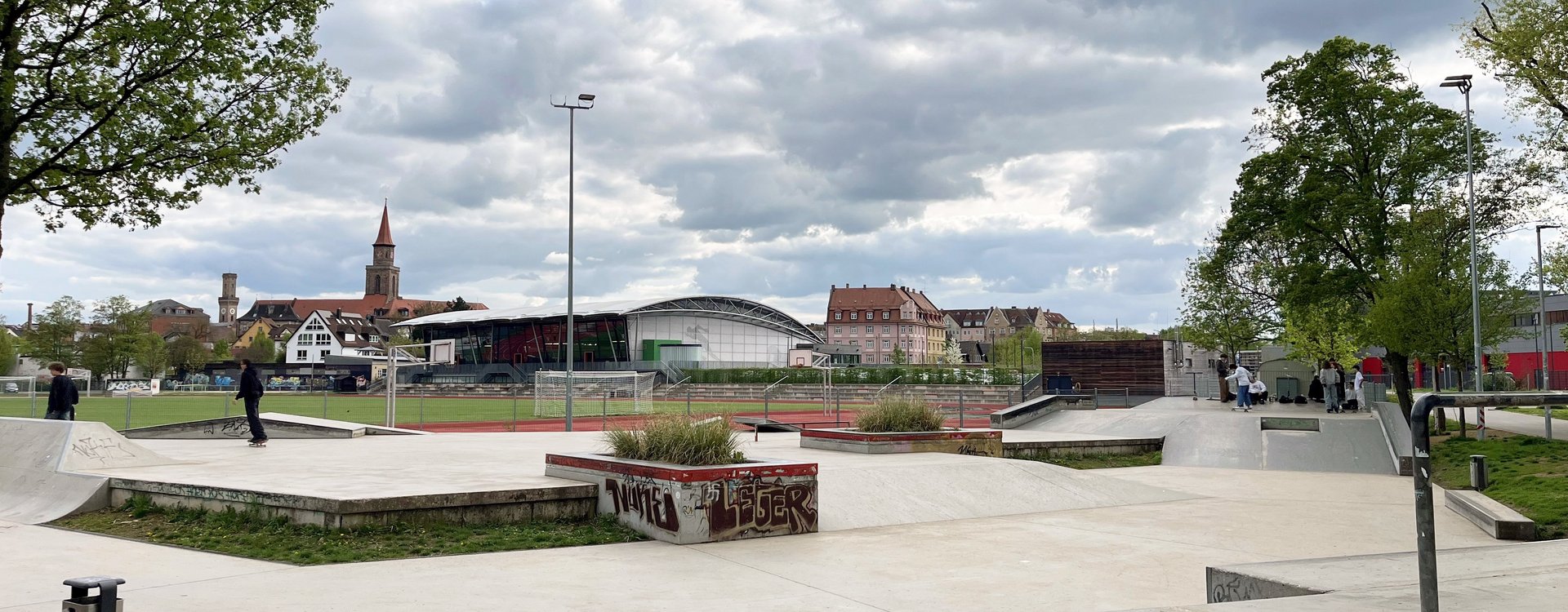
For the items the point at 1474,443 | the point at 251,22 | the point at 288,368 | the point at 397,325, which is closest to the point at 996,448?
the point at 1474,443

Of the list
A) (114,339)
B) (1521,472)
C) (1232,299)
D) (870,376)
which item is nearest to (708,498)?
(1521,472)

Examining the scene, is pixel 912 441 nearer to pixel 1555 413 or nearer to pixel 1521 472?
pixel 1521 472

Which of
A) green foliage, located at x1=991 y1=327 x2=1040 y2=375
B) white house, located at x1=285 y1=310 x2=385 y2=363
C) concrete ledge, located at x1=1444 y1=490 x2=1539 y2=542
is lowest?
concrete ledge, located at x1=1444 y1=490 x2=1539 y2=542

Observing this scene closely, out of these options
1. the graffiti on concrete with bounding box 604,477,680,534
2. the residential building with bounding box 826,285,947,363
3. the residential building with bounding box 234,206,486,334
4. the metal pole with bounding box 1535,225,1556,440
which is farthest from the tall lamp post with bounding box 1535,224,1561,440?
the residential building with bounding box 234,206,486,334

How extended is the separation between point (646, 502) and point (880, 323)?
5436 inches

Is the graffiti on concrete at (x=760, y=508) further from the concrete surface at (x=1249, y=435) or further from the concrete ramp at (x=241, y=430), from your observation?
the concrete ramp at (x=241, y=430)

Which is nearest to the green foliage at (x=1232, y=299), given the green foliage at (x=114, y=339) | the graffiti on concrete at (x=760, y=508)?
the graffiti on concrete at (x=760, y=508)

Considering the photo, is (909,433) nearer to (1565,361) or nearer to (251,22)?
(251,22)

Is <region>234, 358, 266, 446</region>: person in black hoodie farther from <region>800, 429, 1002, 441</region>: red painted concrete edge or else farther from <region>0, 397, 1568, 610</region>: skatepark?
<region>800, 429, 1002, 441</region>: red painted concrete edge

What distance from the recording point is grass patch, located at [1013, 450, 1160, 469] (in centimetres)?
1914

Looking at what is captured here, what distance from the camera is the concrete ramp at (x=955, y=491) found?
1146 cm

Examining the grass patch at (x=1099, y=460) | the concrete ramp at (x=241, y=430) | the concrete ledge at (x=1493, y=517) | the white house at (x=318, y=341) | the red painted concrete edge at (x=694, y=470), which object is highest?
the white house at (x=318, y=341)

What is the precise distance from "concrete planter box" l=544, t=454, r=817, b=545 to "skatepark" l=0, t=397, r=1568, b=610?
0.82ft

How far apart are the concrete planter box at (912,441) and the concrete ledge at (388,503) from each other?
6858 mm
